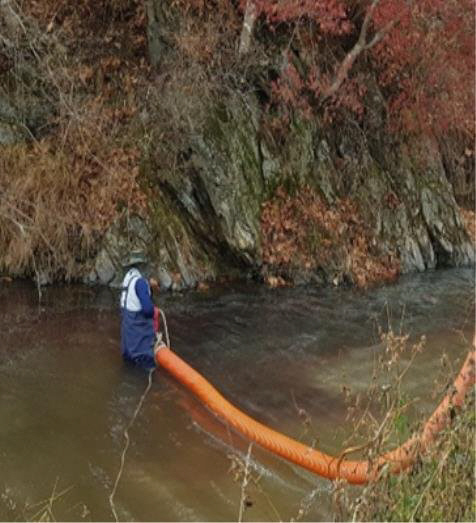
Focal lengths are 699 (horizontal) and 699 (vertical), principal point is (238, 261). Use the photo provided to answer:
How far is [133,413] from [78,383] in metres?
0.96

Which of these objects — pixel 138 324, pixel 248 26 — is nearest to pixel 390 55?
pixel 248 26

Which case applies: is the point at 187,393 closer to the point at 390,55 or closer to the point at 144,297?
the point at 144,297

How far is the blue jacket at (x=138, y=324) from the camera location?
8.52 metres

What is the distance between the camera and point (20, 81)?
1277 cm

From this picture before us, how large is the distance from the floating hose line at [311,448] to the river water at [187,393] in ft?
0.47

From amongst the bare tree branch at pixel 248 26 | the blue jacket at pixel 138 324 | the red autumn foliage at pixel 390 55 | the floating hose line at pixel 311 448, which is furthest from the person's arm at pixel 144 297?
the bare tree branch at pixel 248 26

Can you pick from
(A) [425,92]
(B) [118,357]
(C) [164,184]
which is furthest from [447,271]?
(B) [118,357]

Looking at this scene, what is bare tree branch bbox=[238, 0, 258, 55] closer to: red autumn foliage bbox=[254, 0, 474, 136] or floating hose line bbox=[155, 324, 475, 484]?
red autumn foliage bbox=[254, 0, 474, 136]

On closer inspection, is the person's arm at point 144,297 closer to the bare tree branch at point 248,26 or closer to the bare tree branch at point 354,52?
the bare tree branch at point 248,26

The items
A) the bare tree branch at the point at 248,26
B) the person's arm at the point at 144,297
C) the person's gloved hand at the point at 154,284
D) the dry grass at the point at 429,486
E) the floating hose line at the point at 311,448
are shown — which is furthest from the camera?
the bare tree branch at the point at 248,26

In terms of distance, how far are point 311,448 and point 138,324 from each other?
141 inches

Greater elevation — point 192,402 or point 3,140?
point 3,140

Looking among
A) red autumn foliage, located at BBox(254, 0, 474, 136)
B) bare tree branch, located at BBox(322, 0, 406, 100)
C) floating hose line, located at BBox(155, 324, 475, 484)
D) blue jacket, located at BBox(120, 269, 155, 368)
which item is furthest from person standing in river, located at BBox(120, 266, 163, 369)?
bare tree branch, located at BBox(322, 0, 406, 100)

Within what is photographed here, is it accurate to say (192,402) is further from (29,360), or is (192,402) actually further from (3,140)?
(3,140)
